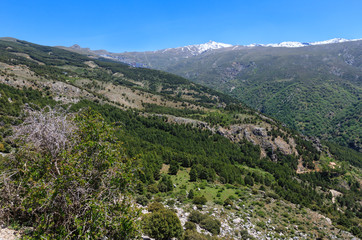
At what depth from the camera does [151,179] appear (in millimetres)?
35250

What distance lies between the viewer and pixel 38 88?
92.3m

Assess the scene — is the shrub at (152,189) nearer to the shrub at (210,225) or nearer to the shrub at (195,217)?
the shrub at (195,217)

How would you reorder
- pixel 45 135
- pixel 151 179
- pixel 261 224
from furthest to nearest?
pixel 151 179 → pixel 261 224 → pixel 45 135

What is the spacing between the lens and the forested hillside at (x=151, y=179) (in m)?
8.20

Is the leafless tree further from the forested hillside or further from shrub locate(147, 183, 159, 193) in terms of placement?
shrub locate(147, 183, 159, 193)

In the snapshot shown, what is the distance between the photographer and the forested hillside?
8.20m

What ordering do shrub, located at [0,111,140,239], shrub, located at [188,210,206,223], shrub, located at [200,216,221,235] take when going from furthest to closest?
1. shrub, located at [188,210,206,223]
2. shrub, located at [200,216,221,235]
3. shrub, located at [0,111,140,239]

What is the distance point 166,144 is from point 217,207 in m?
51.8

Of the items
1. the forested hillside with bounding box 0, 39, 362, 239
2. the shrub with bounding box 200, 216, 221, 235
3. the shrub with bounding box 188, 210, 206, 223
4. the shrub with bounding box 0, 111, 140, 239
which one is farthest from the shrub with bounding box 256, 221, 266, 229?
the shrub with bounding box 0, 111, 140, 239

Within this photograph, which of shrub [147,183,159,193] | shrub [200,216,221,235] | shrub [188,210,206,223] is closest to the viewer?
shrub [200,216,221,235]

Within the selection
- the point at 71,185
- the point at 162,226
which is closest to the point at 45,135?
the point at 71,185

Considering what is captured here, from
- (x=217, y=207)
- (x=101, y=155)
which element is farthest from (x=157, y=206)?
(x=101, y=155)

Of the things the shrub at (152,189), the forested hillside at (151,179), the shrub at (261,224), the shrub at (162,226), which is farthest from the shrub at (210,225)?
the shrub at (152,189)

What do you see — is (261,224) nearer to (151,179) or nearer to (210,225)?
(210,225)
